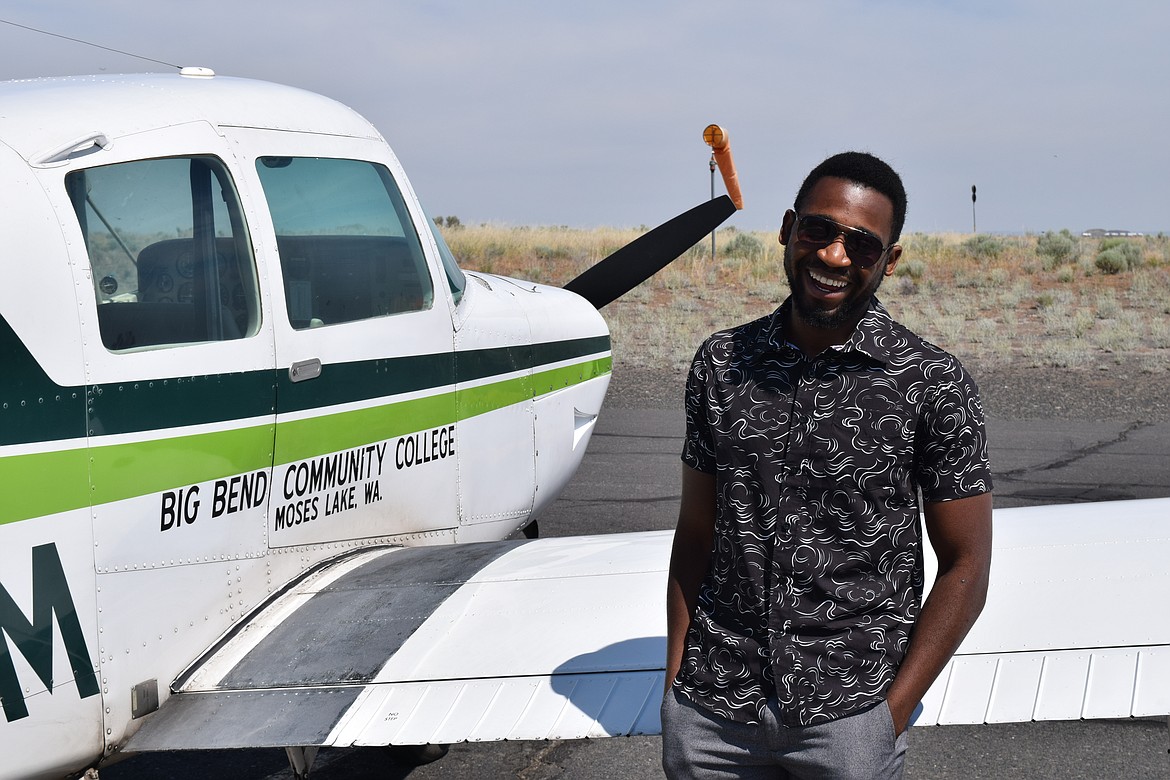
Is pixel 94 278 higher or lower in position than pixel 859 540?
higher

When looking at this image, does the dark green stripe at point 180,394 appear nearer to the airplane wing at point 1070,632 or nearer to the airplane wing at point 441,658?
the airplane wing at point 441,658

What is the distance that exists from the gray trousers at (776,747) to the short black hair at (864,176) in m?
0.89

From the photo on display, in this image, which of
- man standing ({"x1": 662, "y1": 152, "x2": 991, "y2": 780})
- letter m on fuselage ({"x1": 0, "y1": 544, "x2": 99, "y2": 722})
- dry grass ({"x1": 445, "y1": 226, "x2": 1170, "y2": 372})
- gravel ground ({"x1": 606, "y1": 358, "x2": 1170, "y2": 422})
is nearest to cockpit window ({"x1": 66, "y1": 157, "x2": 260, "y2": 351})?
letter m on fuselage ({"x1": 0, "y1": 544, "x2": 99, "y2": 722})

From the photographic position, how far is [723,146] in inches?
249

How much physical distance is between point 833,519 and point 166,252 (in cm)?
225

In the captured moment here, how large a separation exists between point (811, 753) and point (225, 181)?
101 inches

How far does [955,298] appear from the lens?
26.6 m

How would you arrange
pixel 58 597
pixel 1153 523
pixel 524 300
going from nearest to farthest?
pixel 58 597 → pixel 1153 523 → pixel 524 300

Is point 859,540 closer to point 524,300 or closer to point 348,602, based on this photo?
point 348,602

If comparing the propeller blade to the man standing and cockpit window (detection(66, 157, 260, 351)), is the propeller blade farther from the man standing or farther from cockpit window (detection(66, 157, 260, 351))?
the man standing

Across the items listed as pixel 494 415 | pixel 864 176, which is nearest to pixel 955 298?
pixel 494 415

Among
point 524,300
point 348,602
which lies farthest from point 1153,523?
point 524,300

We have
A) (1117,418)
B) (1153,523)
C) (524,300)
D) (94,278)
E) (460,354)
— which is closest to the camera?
(94,278)

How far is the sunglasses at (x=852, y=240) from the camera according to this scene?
210 centimetres
